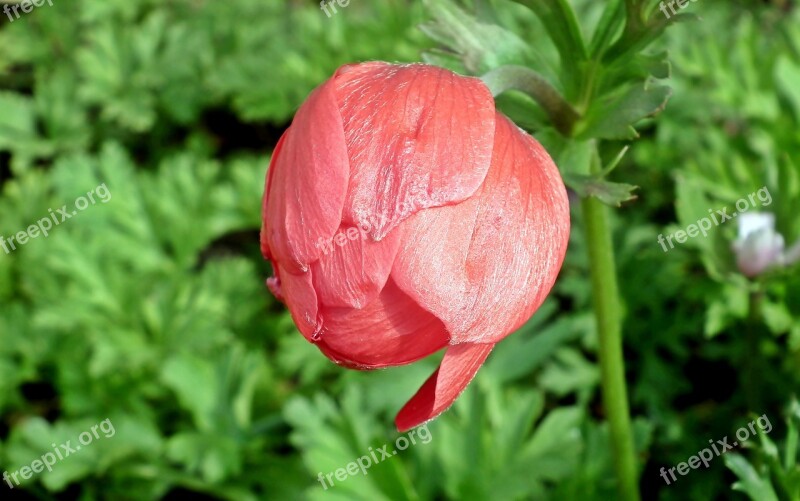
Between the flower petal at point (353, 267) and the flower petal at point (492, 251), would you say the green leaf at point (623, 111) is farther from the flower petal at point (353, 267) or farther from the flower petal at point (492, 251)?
the flower petal at point (353, 267)

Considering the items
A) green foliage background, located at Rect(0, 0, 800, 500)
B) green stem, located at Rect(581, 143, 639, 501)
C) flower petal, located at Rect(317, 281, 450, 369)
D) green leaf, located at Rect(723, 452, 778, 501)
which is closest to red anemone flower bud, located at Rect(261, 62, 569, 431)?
flower petal, located at Rect(317, 281, 450, 369)

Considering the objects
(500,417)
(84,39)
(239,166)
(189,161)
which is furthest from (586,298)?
(84,39)

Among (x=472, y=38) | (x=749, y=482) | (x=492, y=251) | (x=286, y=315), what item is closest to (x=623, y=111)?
(x=472, y=38)

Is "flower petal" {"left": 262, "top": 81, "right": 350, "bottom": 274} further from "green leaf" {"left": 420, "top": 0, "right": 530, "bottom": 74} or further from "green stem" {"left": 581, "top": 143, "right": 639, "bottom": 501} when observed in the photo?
"green stem" {"left": 581, "top": 143, "right": 639, "bottom": 501}

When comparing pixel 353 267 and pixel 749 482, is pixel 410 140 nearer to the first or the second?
pixel 353 267

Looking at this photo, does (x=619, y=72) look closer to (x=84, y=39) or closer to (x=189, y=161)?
(x=189, y=161)

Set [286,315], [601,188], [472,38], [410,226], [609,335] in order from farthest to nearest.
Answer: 1. [286,315]
2. [609,335]
3. [472,38]
4. [601,188]
5. [410,226]
